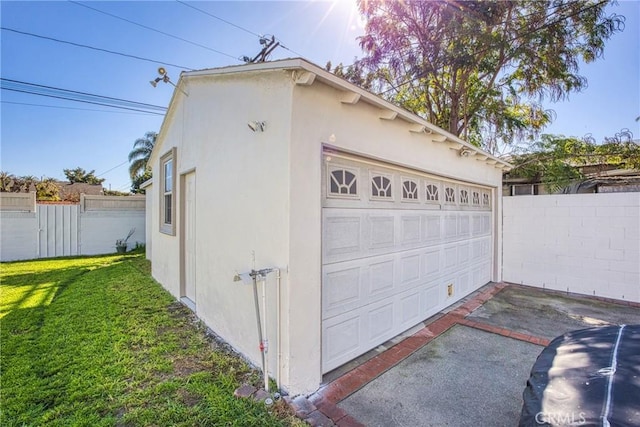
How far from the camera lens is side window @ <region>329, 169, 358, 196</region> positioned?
3609 millimetres

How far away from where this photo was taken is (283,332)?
3.07 meters

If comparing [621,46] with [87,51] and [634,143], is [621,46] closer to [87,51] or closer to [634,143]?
[634,143]

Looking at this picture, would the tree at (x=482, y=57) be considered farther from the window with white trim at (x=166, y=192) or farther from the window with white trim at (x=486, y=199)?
the window with white trim at (x=166, y=192)

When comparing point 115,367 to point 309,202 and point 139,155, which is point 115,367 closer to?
point 309,202

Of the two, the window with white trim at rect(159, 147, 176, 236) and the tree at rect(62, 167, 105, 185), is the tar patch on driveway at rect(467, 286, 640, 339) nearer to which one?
the window with white trim at rect(159, 147, 176, 236)

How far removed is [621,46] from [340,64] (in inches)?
353

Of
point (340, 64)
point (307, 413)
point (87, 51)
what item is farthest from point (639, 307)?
point (87, 51)

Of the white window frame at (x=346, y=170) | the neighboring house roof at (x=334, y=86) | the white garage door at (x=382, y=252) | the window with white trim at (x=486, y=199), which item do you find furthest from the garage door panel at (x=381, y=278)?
the window with white trim at (x=486, y=199)

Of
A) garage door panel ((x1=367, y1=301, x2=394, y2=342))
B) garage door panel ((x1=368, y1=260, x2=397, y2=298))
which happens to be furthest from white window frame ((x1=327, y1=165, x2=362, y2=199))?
garage door panel ((x1=367, y1=301, x2=394, y2=342))

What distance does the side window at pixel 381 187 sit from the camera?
13.8 feet

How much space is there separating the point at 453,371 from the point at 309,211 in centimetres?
279

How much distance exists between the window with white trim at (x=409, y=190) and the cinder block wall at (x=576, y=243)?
189 inches

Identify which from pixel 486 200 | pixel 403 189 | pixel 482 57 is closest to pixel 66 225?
pixel 403 189

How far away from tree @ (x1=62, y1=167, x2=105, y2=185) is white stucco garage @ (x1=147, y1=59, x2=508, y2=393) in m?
45.2
